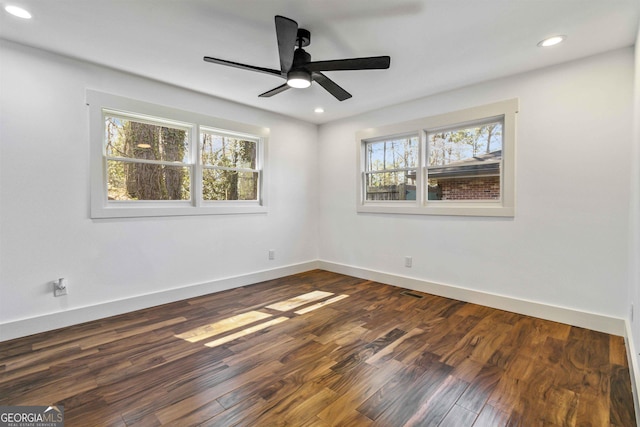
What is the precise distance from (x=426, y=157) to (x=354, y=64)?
6.98 feet

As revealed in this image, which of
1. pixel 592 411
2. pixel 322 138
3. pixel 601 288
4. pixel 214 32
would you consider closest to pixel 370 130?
pixel 322 138

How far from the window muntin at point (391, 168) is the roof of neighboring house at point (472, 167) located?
339 millimetres

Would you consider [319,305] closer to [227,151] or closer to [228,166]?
[228,166]

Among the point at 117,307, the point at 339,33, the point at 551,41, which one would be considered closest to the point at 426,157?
the point at 551,41

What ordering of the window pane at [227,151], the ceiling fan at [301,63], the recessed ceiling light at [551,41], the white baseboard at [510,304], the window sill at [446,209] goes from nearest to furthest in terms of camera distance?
the ceiling fan at [301,63] → the recessed ceiling light at [551,41] → the white baseboard at [510,304] → the window sill at [446,209] → the window pane at [227,151]

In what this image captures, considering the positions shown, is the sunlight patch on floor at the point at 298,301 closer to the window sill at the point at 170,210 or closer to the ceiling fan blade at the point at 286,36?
the window sill at the point at 170,210

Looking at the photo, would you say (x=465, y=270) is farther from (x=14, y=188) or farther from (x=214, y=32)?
(x=14, y=188)

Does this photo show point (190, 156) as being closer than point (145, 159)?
No

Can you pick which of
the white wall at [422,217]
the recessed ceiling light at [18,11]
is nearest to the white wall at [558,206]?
the white wall at [422,217]

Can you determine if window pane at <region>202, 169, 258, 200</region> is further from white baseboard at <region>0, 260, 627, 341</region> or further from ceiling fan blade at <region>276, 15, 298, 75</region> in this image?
ceiling fan blade at <region>276, 15, 298, 75</region>

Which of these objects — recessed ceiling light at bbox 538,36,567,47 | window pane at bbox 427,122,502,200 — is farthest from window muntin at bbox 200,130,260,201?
recessed ceiling light at bbox 538,36,567,47

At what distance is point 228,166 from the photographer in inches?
163

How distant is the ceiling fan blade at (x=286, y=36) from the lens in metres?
1.85

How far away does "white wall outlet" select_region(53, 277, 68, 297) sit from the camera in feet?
9.04
